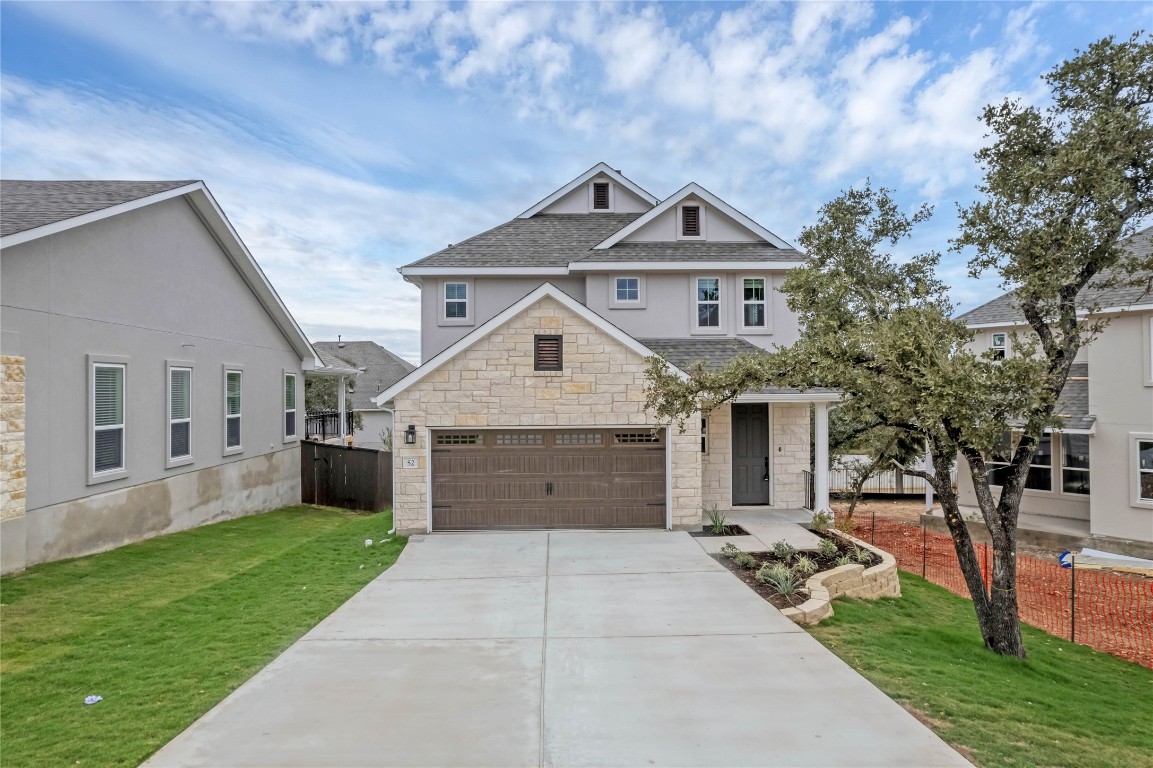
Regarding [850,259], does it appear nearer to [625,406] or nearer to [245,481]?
[625,406]

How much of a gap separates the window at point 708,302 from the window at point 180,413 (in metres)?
11.8

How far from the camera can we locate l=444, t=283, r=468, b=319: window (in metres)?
15.9

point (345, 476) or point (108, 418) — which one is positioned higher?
point (108, 418)

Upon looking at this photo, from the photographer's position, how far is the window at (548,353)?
11906mm

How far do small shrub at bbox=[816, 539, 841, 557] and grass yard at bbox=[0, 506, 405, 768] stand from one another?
286 inches

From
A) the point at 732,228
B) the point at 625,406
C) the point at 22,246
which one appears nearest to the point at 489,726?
the point at 625,406

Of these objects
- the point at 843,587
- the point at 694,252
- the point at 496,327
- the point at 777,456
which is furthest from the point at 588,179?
the point at 843,587

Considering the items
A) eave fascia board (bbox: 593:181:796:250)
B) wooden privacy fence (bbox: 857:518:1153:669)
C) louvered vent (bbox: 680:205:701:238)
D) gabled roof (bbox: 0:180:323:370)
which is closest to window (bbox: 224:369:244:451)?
gabled roof (bbox: 0:180:323:370)

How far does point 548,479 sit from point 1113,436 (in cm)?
1369

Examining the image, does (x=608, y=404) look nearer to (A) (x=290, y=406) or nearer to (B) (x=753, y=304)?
(B) (x=753, y=304)

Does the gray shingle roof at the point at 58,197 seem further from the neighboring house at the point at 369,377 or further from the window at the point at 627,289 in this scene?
the neighboring house at the point at 369,377

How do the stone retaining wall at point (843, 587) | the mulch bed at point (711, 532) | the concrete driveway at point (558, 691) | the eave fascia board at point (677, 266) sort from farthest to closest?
1. the eave fascia board at point (677, 266)
2. the mulch bed at point (711, 532)
3. the stone retaining wall at point (843, 587)
4. the concrete driveway at point (558, 691)

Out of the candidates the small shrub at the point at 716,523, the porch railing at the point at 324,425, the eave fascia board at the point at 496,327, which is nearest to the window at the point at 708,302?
the eave fascia board at the point at 496,327

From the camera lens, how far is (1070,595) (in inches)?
430
